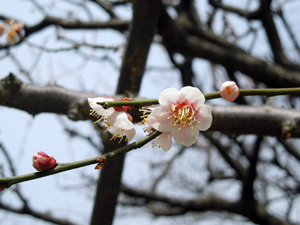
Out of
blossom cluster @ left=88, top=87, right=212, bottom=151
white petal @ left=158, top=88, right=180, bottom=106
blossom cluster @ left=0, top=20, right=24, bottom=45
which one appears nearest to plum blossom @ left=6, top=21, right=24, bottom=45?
blossom cluster @ left=0, top=20, right=24, bottom=45

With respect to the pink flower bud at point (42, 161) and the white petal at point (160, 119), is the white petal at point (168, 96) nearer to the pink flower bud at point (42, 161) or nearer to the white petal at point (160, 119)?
the white petal at point (160, 119)

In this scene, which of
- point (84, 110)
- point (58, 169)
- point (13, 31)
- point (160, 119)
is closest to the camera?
point (58, 169)

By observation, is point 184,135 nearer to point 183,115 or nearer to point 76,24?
point 183,115

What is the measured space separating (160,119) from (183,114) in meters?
0.08

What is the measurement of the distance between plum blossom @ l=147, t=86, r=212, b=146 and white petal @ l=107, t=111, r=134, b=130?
6 cm

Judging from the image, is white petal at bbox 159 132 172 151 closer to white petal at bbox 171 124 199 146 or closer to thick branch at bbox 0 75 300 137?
white petal at bbox 171 124 199 146

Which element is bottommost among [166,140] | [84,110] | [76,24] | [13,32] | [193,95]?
[166,140]

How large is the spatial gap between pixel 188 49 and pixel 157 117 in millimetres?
2021

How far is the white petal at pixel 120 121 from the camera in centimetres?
67

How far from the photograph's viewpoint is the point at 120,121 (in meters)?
0.68

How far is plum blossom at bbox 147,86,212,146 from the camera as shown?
0.68 m

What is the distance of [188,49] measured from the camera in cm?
254

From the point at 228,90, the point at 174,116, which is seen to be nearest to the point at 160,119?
the point at 174,116

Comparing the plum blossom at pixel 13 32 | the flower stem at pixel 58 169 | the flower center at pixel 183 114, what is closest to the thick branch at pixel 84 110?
the flower center at pixel 183 114
